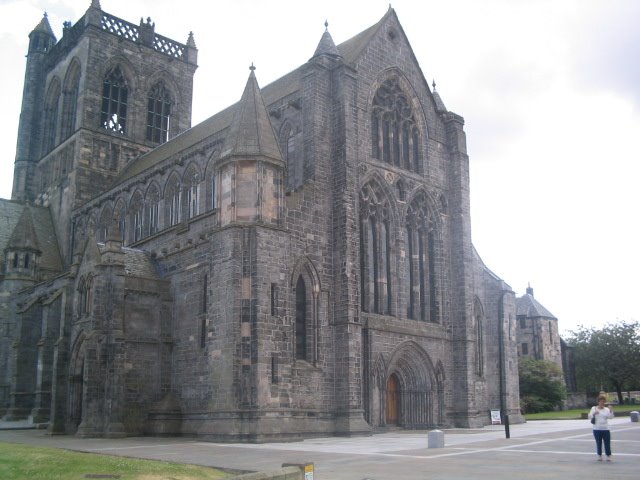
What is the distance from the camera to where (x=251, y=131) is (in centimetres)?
3169

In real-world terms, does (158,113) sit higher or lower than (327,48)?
higher

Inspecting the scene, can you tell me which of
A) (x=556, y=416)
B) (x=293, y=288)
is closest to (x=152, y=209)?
(x=293, y=288)

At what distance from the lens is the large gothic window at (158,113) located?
6366 centimetres

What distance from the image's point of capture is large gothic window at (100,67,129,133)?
2408 inches

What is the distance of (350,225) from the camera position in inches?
1340

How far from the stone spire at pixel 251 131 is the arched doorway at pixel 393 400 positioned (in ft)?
42.9

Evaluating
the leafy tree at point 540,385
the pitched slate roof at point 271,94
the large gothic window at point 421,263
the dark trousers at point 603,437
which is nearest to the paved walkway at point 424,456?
the dark trousers at point 603,437

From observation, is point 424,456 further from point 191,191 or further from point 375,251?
point 191,191

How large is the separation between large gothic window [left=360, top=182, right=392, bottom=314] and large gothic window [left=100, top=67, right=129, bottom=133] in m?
32.0

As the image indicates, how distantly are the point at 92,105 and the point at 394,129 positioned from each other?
31.0 metres

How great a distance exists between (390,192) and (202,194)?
36.0 ft

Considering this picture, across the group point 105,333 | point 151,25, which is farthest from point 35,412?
point 151,25

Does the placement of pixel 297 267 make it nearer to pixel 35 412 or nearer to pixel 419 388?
pixel 419 388

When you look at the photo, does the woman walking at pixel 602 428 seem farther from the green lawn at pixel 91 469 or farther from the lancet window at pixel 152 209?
the lancet window at pixel 152 209
